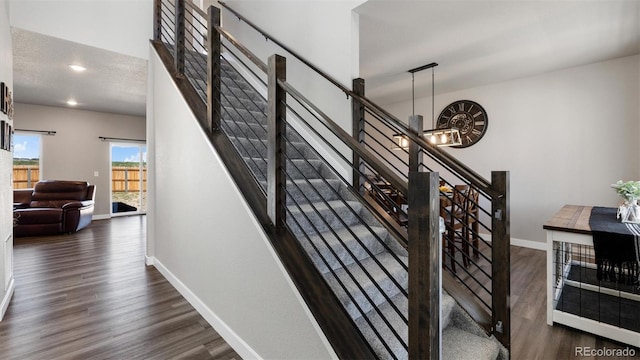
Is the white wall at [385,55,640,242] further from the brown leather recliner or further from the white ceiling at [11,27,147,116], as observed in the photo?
the brown leather recliner

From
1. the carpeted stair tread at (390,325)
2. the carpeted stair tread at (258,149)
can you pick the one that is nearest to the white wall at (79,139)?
the carpeted stair tread at (258,149)

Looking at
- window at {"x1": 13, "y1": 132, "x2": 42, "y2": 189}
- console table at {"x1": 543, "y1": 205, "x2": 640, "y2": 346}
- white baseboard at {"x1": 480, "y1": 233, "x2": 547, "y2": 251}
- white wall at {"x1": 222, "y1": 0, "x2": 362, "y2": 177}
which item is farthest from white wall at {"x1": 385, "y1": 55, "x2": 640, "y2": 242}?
window at {"x1": 13, "y1": 132, "x2": 42, "y2": 189}

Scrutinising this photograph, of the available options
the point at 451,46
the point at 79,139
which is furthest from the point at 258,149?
the point at 79,139

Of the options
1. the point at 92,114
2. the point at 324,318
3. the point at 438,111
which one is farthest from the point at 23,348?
the point at 92,114

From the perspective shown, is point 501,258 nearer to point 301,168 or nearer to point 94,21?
point 301,168

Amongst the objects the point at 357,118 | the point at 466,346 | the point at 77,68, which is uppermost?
the point at 77,68

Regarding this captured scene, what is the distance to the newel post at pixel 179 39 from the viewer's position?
2.94 m

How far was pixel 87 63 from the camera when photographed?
12.5 feet

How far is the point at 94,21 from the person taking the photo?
326 cm

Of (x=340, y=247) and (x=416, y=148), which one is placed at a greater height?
(x=416, y=148)

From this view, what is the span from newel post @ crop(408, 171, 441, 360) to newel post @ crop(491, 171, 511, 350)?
86 cm

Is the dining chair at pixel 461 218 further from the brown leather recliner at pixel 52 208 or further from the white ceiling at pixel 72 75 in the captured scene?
the brown leather recliner at pixel 52 208

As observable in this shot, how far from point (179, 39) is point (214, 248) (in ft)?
7.07

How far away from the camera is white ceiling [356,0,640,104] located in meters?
2.74
